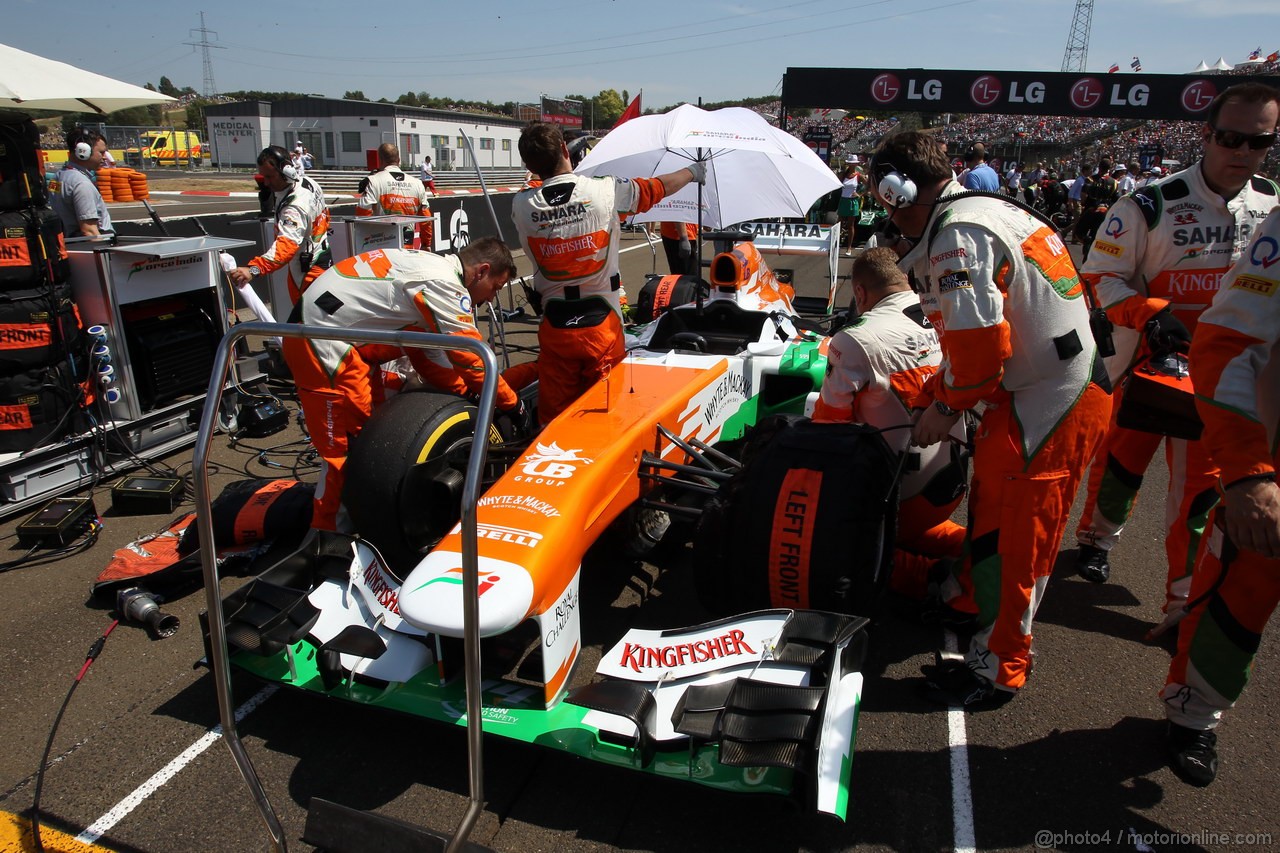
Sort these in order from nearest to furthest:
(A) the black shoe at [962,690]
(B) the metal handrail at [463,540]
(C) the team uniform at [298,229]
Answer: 1. (B) the metal handrail at [463,540]
2. (A) the black shoe at [962,690]
3. (C) the team uniform at [298,229]

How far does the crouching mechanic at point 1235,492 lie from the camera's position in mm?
2184

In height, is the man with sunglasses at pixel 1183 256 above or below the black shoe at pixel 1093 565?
above

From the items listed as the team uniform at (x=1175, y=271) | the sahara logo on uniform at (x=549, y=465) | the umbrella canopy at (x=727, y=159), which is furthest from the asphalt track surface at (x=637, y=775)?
the umbrella canopy at (x=727, y=159)

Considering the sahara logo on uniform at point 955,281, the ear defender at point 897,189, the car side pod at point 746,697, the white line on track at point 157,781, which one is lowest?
the white line on track at point 157,781

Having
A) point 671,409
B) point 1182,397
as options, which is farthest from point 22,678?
point 1182,397

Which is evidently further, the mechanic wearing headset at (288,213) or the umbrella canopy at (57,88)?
the mechanic wearing headset at (288,213)

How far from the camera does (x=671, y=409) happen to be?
3.74m

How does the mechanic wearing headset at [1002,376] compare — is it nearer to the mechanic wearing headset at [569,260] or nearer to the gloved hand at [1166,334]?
the gloved hand at [1166,334]

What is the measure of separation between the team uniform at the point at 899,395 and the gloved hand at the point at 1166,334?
0.83m

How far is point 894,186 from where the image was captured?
285 cm

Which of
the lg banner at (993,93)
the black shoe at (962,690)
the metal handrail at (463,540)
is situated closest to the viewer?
the metal handrail at (463,540)

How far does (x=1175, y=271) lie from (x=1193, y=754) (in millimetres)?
2039

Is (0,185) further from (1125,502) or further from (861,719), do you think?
(1125,502)

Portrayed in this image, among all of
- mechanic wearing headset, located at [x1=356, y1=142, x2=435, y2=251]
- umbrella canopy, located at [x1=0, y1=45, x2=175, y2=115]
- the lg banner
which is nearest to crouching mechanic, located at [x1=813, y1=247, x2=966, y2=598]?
umbrella canopy, located at [x1=0, y1=45, x2=175, y2=115]
